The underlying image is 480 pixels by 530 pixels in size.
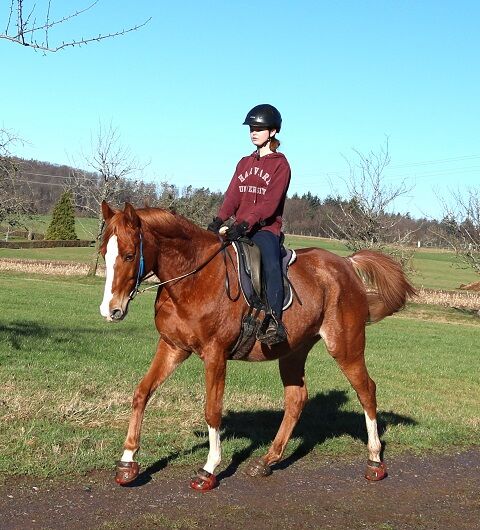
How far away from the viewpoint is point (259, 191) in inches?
257

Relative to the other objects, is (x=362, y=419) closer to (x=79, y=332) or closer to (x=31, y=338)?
(x=31, y=338)

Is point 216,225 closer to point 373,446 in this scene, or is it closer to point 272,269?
point 272,269

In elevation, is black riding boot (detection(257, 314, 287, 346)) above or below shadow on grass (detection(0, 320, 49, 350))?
above

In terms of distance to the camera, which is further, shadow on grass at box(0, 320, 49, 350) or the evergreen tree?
the evergreen tree

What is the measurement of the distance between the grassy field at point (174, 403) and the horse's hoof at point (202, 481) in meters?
0.65

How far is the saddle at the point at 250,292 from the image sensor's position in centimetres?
623

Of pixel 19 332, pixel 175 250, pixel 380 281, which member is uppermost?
pixel 175 250

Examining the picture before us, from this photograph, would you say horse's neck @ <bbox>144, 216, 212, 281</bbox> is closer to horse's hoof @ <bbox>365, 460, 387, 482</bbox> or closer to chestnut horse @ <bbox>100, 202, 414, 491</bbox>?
chestnut horse @ <bbox>100, 202, 414, 491</bbox>

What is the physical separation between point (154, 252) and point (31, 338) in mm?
8999

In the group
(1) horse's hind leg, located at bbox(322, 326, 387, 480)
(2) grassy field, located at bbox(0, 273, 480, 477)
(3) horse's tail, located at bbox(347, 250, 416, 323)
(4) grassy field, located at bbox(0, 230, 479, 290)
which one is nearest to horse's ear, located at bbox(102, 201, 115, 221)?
(2) grassy field, located at bbox(0, 273, 480, 477)

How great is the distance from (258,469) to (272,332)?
1301 mm

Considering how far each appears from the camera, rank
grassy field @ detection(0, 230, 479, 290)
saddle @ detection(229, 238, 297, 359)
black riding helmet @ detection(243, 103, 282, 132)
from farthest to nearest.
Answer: grassy field @ detection(0, 230, 479, 290)
black riding helmet @ detection(243, 103, 282, 132)
saddle @ detection(229, 238, 297, 359)

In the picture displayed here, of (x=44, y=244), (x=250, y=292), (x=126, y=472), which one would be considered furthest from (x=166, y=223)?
(x=44, y=244)

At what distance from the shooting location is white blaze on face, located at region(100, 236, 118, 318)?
5.35 metres
